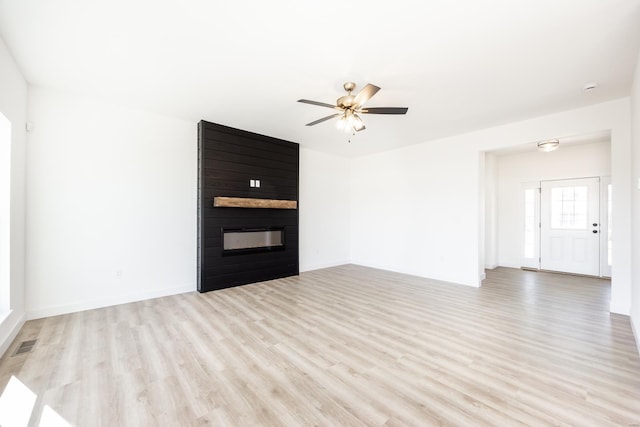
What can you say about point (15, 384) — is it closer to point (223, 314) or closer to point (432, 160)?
point (223, 314)

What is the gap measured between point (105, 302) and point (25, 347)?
45.4 inches

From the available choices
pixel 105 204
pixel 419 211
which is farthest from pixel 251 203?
pixel 419 211

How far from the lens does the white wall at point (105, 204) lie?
329 cm

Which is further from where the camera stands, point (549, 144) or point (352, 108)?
point (549, 144)

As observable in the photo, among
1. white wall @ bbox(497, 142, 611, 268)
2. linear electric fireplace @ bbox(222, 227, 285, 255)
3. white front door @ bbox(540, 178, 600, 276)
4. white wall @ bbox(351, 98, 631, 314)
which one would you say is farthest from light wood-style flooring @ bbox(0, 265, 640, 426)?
white wall @ bbox(497, 142, 611, 268)

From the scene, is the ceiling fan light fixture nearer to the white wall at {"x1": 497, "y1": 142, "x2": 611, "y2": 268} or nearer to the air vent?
the air vent

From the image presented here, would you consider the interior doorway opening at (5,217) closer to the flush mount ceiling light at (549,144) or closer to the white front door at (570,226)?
the flush mount ceiling light at (549,144)

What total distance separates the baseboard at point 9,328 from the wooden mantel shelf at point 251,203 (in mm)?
2500

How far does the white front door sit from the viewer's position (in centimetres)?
535

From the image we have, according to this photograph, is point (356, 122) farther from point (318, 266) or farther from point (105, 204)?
point (318, 266)

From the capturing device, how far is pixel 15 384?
198cm

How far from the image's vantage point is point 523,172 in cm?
618

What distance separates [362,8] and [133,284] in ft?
14.5

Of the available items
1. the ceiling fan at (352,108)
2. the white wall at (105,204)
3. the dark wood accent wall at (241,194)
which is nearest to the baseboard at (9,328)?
the white wall at (105,204)
